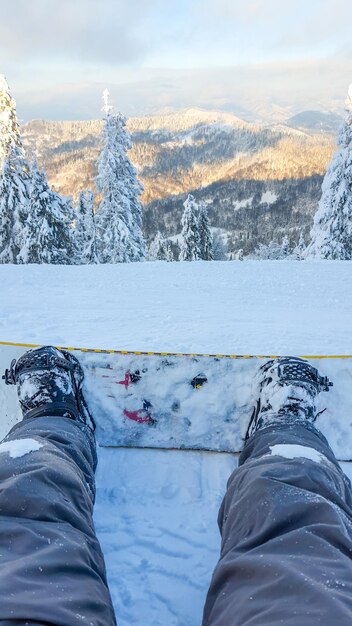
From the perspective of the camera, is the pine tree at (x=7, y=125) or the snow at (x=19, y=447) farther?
the pine tree at (x=7, y=125)

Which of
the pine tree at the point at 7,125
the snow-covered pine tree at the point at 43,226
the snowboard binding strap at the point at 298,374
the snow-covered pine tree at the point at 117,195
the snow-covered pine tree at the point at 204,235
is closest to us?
the snowboard binding strap at the point at 298,374

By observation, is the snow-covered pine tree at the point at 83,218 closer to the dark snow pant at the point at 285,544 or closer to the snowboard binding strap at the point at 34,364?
the snowboard binding strap at the point at 34,364

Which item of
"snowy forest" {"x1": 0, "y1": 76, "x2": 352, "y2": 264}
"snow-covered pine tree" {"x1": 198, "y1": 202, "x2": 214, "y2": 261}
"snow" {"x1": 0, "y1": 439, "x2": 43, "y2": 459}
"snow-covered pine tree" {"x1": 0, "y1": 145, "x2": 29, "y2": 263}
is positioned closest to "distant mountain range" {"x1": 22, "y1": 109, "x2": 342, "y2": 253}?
"snow-covered pine tree" {"x1": 198, "y1": 202, "x2": 214, "y2": 261}

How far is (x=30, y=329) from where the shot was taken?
253 inches

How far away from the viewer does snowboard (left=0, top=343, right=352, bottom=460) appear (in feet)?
12.2

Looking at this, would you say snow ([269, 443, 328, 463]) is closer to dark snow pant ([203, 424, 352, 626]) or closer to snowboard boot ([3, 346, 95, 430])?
dark snow pant ([203, 424, 352, 626])

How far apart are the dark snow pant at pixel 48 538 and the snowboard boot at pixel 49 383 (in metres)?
0.64

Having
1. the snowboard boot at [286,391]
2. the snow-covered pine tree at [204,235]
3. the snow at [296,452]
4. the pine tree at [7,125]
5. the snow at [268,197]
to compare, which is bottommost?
the snow at [268,197]

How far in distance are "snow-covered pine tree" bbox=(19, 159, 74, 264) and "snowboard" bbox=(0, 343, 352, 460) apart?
17069 millimetres

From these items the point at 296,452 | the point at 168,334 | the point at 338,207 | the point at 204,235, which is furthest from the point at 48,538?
the point at 204,235

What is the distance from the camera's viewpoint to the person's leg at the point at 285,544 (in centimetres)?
144

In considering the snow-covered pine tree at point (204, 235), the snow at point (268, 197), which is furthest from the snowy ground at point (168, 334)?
the snow at point (268, 197)

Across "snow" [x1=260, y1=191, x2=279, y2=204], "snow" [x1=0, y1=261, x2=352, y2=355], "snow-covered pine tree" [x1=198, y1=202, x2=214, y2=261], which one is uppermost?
"snow" [x1=0, y1=261, x2=352, y2=355]

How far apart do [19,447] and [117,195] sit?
70.7 ft
